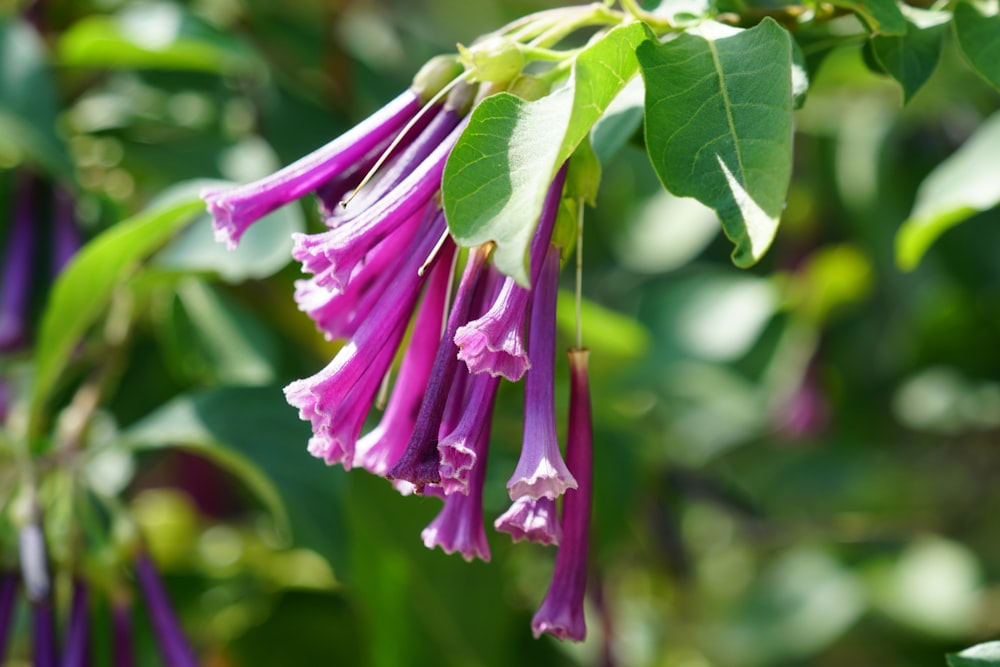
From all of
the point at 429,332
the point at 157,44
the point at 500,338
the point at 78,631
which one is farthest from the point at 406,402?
the point at 157,44

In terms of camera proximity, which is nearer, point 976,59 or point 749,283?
point 976,59

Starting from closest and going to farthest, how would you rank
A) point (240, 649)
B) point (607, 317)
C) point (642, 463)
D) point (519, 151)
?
point (519, 151) < point (607, 317) < point (240, 649) < point (642, 463)

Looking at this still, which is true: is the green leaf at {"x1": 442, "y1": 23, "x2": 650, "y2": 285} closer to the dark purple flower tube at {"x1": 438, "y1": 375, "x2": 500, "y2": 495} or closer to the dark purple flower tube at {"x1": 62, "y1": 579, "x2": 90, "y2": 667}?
the dark purple flower tube at {"x1": 438, "y1": 375, "x2": 500, "y2": 495}

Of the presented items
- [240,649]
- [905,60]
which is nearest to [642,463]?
[240,649]

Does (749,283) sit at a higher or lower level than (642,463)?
higher

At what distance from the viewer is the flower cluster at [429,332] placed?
0.55 meters

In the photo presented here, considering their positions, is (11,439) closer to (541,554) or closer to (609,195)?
(541,554)

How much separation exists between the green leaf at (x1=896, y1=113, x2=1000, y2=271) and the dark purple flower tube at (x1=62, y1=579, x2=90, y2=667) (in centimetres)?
73

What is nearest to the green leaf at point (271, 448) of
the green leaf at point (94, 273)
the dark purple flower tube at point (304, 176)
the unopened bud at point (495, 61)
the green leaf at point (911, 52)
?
the green leaf at point (94, 273)

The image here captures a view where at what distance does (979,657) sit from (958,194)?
393 millimetres

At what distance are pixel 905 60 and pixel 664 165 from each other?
0.70 ft

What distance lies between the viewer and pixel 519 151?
0.50m

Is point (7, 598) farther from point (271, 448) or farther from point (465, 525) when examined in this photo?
point (465, 525)

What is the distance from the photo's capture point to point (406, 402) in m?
0.65
